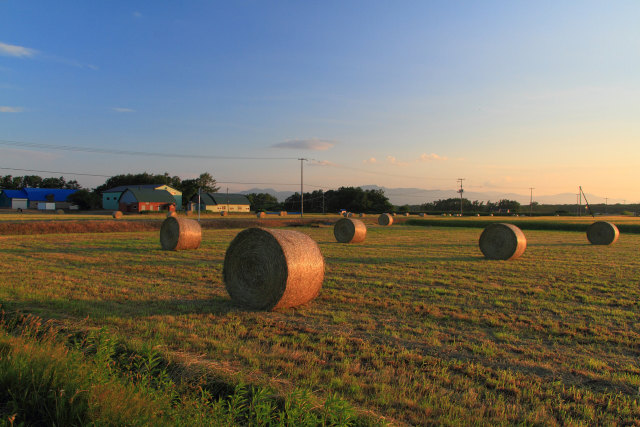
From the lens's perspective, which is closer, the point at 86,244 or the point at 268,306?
the point at 268,306

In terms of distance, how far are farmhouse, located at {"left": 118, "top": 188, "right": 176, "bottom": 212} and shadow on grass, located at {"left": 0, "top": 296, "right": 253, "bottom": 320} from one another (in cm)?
6822

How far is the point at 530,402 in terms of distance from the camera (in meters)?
4.56

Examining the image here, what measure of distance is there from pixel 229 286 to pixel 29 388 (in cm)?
561

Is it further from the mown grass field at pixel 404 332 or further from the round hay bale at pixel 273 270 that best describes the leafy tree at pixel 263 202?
the round hay bale at pixel 273 270

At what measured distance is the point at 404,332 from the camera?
7023mm

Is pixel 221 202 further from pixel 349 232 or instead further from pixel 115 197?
pixel 349 232

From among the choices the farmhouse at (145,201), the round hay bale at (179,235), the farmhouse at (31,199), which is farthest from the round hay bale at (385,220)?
the farmhouse at (31,199)

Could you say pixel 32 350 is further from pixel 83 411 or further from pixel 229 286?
pixel 229 286

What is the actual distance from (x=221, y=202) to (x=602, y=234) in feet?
261

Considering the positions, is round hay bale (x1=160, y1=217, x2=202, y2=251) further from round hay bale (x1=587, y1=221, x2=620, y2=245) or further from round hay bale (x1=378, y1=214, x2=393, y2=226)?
round hay bale (x1=378, y1=214, x2=393, y2=226)

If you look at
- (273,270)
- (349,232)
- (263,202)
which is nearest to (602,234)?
(349,232)

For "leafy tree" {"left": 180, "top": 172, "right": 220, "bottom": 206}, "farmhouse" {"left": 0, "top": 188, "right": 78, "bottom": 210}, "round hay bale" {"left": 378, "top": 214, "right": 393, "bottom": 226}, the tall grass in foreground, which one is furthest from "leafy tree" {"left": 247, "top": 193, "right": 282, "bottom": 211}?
the tall grass in foreground

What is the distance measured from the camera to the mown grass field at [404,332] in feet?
15.0

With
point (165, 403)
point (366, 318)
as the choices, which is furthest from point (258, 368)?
point (366, 318)
